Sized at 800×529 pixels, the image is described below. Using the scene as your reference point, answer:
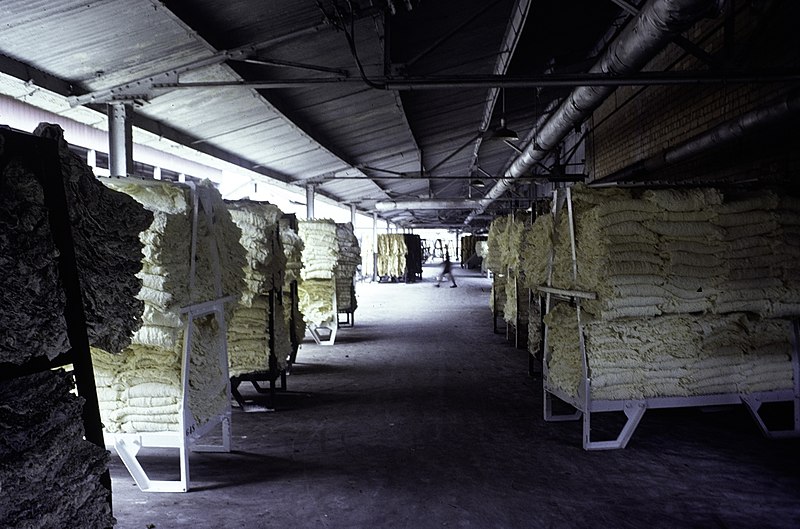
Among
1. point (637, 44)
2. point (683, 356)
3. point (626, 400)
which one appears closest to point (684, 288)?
point (683, 356)

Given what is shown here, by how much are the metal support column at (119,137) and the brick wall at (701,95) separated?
704cm

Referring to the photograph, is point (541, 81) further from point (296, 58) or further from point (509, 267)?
point (509, 267)

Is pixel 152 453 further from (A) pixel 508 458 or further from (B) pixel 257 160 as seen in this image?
(B) pixel 257 160

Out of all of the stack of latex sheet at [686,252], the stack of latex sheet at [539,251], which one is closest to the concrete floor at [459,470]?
the stack of latex sheet at [686,252]

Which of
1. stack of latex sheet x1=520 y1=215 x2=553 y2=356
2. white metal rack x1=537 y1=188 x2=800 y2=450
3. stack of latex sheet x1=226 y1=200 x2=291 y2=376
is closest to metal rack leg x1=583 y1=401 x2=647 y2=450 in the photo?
white metal rack x1=537 y1=188 x2=800 y2=450

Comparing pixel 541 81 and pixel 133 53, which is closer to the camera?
pixel 133 53

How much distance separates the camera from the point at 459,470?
4.89 m

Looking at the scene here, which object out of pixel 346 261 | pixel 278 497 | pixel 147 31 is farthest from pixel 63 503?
pixel 346 261

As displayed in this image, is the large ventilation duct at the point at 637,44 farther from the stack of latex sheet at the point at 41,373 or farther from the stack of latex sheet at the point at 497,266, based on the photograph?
the stack of latex sheet at the point at 41,373

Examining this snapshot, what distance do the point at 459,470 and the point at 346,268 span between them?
29.8 ft

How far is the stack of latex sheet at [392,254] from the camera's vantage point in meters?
28.8

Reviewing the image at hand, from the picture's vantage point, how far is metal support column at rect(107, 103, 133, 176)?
22.9 ft

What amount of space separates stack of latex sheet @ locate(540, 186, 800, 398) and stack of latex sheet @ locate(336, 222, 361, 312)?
8462mm

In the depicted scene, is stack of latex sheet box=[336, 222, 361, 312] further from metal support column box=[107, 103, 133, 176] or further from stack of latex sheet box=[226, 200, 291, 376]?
metal support column box=[107, 103, 133, 176]
